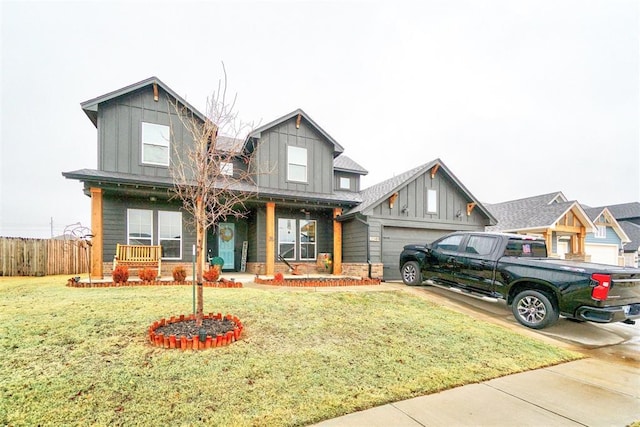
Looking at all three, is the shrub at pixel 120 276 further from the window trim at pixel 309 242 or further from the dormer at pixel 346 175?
the dormer at pixel 346 175

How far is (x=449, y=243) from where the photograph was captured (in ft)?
27.2

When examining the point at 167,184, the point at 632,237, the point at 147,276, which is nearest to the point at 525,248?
the point at 147,276

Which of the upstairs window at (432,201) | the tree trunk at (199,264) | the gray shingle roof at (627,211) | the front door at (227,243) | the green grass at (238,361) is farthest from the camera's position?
the gray shingle roof at (627,211)

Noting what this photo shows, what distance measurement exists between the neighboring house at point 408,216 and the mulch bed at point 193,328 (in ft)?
23.5

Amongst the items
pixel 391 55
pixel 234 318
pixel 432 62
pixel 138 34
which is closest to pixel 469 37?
pixel 432 62

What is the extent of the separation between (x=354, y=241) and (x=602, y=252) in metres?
21.7

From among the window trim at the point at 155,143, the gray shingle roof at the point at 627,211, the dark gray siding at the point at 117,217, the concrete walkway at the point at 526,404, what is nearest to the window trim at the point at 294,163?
the window trim at the point at 155,143

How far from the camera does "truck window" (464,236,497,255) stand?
23.8 ft

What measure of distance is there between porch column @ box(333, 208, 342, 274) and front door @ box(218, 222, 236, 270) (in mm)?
4474

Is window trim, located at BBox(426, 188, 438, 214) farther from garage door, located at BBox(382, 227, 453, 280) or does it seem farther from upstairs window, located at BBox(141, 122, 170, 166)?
upstairs window, located at BBox(141, 122, 170, 166)

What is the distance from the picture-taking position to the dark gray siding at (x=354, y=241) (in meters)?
11.4

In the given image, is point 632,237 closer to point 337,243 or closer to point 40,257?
point 337,243

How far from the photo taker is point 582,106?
55.0 ft

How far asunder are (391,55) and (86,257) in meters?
17.1
